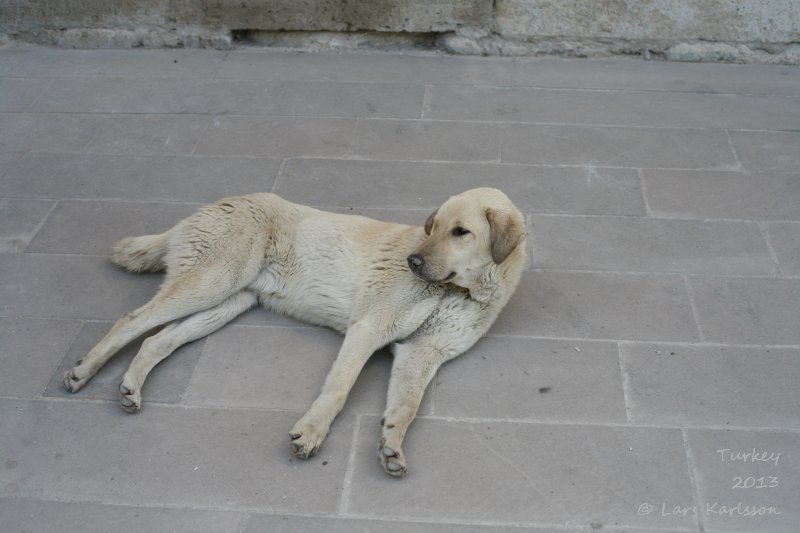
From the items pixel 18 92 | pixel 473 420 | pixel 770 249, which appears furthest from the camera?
pixel 18 92

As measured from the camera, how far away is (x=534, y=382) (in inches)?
177

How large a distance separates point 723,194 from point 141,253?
363 cm

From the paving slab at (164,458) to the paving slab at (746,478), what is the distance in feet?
5.04

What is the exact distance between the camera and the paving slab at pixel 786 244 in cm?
527

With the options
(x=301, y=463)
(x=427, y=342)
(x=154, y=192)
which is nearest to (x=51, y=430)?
(x=301, y=463)

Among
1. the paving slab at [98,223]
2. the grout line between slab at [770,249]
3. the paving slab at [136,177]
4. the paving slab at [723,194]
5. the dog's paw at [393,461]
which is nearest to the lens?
the dog's paw at [393,461]

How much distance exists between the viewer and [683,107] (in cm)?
699

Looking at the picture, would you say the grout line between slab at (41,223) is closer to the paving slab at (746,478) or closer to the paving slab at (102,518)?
the paving slab at (102,518)

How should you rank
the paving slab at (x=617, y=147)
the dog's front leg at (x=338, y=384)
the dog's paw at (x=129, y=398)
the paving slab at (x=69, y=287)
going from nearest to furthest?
the dog's front leg at (x=338, y=384) → the dog's paw at (x=129, y=398) → the paving slab at (x=69, y=287) → the paving slab at (x=617, y=147)

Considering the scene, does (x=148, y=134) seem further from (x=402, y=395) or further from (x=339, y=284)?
(x=402, y=395)

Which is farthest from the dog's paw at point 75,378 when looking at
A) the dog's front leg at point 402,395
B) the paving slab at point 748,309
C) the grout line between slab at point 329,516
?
the paving slab at point 748,309

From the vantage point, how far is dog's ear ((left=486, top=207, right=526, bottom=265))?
14.4 feet

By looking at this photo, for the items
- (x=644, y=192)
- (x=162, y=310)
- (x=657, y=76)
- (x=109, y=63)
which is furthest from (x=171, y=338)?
(x=657, y=76)

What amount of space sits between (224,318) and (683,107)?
13.2ft
